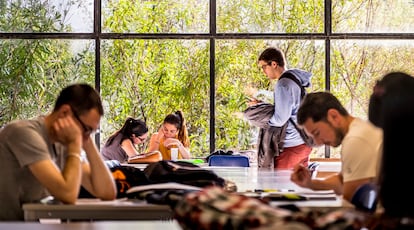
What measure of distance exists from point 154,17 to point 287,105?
2.47 meters

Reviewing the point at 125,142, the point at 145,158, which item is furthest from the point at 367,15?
the point at 145,158

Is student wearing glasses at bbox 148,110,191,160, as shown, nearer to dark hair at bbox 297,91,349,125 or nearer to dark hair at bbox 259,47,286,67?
dark hair at bbox 259,47,286,67

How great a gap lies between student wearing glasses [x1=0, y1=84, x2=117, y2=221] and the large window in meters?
5.24

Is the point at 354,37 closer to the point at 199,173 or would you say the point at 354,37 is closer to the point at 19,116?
the point at 19,116

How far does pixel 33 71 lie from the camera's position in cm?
877

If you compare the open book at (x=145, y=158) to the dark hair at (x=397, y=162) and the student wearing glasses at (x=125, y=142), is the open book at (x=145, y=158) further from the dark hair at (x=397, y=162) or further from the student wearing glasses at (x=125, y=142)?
the dark hair at (x=397, y=162)

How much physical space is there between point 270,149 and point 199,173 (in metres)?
Result: 3.46

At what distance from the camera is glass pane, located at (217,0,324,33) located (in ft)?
28.9

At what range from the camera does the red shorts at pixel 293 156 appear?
23.0 ft

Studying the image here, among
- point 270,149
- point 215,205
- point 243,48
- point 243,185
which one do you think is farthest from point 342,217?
point 243,48

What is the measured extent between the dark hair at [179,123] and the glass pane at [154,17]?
110cm

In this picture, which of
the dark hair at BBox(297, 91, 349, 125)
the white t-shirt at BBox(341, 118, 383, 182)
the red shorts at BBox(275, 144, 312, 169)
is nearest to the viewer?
the white t-shirt at BBox(341, 118, 383, 182)

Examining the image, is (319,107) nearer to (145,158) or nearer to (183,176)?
(183,176)

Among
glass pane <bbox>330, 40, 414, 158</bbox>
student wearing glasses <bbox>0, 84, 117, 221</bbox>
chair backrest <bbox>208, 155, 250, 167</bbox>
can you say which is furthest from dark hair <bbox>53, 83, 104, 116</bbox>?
glass pane <bbox>330, 40, 414, 158</bbox>
